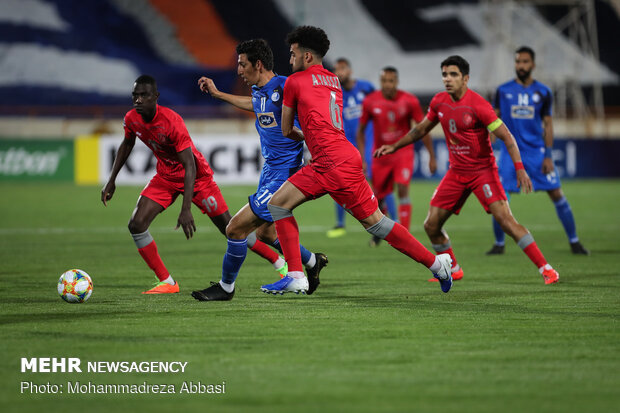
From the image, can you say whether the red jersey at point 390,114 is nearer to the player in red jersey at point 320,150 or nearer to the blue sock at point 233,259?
the player in red jersey at point 320,150

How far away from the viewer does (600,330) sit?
6.26 meters

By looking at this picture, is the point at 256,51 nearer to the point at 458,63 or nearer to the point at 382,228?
the point at 382,228

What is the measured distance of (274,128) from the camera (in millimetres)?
7887

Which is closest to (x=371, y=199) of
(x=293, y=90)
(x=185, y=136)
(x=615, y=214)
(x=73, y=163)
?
(x=293, y=90)

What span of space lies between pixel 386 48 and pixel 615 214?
80.4 feet

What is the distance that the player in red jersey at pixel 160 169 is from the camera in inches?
311

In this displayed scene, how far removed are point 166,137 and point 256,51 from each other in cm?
104

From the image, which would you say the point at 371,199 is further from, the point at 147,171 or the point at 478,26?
the point at 478,26

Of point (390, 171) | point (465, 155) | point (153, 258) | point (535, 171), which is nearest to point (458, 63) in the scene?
point (465, 155)

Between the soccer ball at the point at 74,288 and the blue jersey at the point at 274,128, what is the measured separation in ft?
5.91

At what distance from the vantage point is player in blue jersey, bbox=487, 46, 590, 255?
1121 cm

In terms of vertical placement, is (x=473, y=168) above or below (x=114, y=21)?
below

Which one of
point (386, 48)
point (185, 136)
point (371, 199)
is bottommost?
point (371, 199)

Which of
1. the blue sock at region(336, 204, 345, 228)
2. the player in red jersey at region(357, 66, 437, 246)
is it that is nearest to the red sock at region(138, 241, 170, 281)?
the player in red jersey at region(357, 66, 437, 246)
